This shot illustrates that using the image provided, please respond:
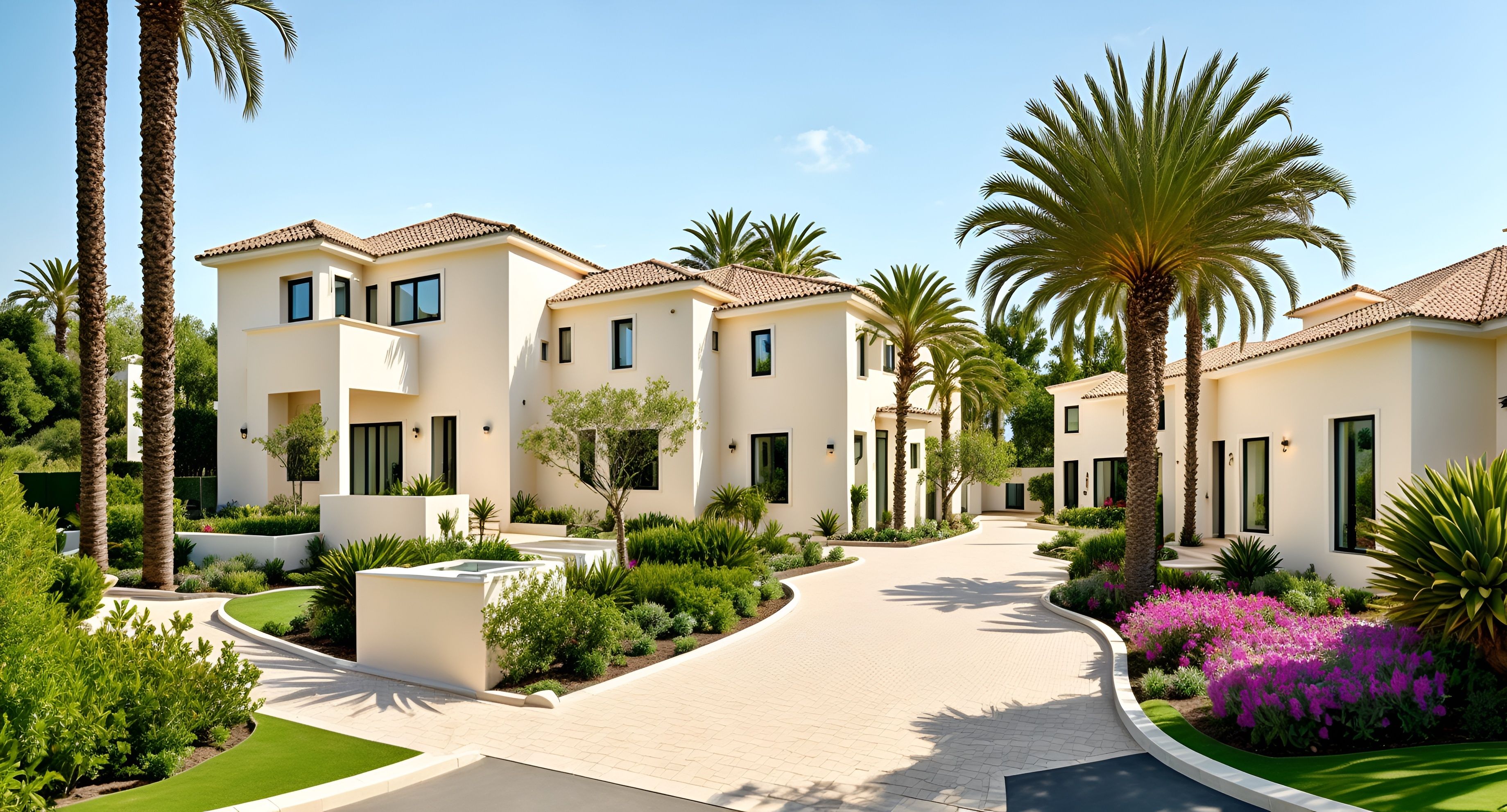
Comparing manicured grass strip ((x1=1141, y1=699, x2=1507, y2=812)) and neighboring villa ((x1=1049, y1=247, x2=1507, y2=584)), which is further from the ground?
neighboring villa ((x1=1049, y1=247, x2=1507, y2=584))

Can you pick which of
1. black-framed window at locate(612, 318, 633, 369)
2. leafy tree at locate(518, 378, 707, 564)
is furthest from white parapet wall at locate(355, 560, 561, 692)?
black-framed window at locate(612, 318, 633, 369)

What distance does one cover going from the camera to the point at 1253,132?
13.4m

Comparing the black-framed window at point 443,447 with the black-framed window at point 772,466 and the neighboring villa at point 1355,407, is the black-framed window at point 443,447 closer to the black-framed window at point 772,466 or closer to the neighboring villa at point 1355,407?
the black-framed window at point 772,466

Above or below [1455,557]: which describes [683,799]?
below

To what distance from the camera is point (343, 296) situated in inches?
1000

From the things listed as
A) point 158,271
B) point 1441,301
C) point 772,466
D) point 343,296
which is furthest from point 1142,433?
point 343,296

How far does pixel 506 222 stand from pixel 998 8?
1614 cm

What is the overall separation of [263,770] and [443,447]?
61.9 ft

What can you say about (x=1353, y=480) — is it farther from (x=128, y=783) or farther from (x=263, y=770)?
(x=128, y=783)

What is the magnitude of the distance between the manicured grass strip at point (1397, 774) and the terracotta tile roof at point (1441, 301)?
388 inches

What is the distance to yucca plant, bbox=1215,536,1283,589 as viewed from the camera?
49.0 feet

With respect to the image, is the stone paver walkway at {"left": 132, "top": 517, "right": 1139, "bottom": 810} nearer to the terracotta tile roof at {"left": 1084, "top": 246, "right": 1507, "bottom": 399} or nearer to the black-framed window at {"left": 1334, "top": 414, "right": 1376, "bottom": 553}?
the black-framed window at {"left": 1334, "top": 414, "right": 1376, "bottom": 553}

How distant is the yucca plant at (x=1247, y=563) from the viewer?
14.9m

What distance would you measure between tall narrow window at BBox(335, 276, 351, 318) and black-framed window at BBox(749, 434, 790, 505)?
42.6 ft
